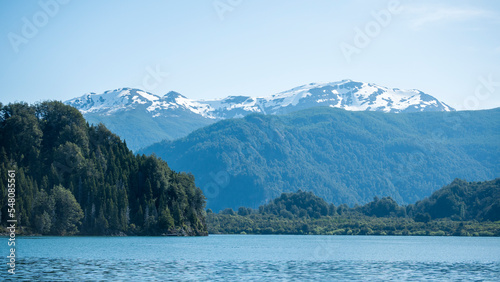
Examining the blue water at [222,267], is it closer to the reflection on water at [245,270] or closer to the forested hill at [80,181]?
the reflection on water at [245,270]

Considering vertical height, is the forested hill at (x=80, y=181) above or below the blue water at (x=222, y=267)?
above

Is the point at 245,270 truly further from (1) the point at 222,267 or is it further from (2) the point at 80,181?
(2) the point at 80,181

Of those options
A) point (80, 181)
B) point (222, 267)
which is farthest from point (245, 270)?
point (80, 181)

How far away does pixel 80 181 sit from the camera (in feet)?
469

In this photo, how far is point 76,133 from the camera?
495 ft

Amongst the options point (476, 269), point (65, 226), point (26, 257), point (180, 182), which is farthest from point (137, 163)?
point (476, 269)

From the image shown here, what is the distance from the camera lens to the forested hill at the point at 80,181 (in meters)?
132

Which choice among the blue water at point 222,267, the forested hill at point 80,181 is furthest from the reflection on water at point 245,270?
the forested hill at point 80,181

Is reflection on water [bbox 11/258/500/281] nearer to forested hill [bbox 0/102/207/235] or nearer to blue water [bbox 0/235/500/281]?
blue water [bbox 0/235/500/281]

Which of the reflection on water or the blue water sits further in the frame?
the blue water

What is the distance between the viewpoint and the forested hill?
432ft

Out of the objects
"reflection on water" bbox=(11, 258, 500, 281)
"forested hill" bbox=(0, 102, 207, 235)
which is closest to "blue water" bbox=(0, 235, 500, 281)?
"reflection on water" bbox=(11, 258, 500, 281)

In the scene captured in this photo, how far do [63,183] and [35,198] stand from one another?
13892mm

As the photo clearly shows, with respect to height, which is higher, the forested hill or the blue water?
the forested hill
